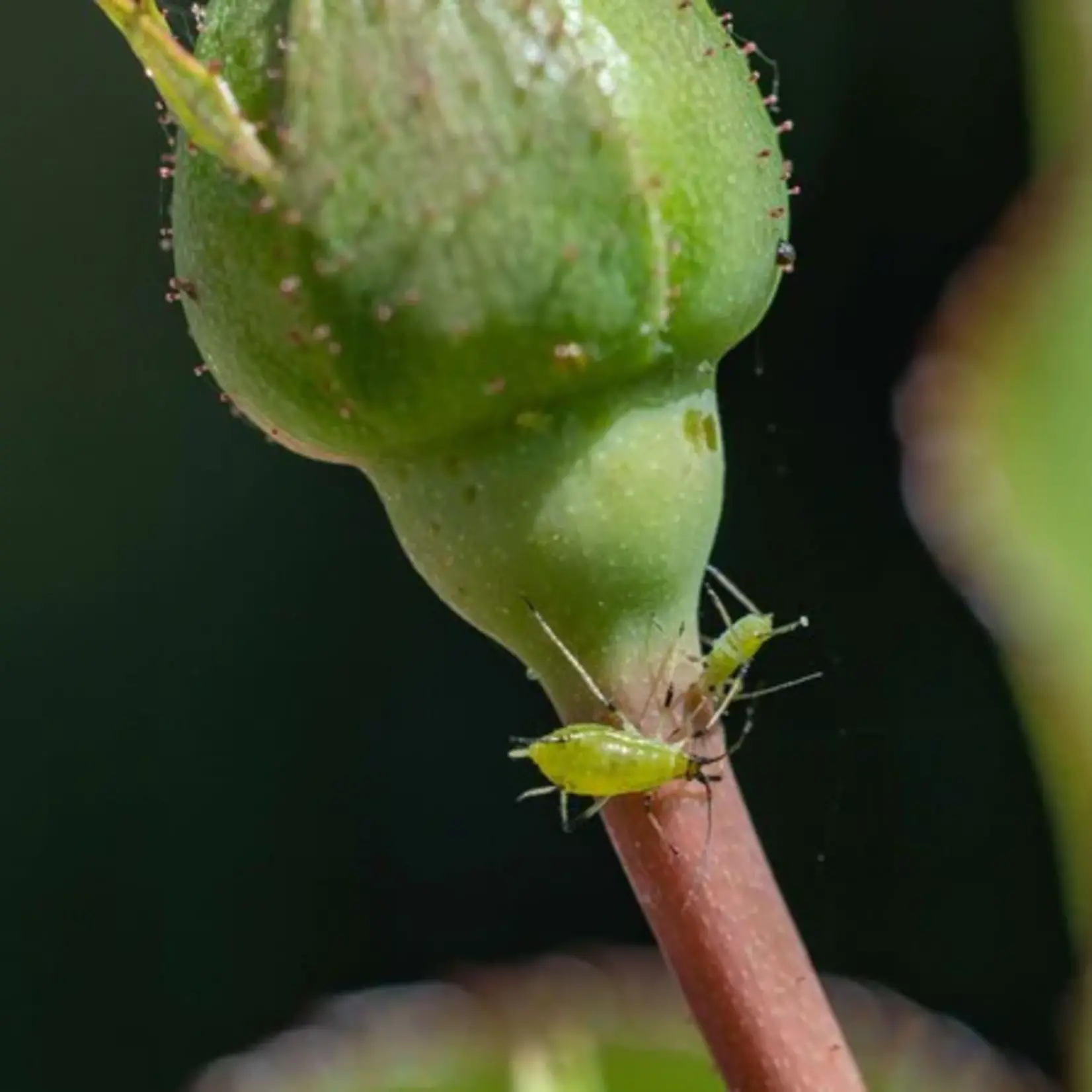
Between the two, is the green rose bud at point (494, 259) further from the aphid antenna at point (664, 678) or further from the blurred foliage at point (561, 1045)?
the blurred foliage at point (561, 1045)

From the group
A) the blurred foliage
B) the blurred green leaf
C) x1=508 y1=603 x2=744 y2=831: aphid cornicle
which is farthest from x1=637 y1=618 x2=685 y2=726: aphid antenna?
the blurred foliage

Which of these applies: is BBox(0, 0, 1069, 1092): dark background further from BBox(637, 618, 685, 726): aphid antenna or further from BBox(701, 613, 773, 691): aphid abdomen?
BBox(637, 618, 685, 726): aphid antenna

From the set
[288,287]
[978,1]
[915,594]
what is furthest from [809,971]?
[978,1]

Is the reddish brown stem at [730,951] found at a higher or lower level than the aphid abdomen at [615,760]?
lower

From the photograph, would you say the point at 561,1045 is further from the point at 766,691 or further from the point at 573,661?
the point at 573,661

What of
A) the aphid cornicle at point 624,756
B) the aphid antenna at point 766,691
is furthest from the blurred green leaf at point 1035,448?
the aphid cornicle at point 624,756
